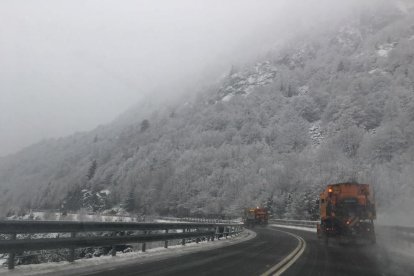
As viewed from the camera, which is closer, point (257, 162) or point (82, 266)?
point (82, 266)

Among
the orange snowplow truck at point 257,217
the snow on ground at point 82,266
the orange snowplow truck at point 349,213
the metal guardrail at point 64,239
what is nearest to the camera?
the metal guardrail at point 64,239

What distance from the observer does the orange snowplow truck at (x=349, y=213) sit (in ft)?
74.4

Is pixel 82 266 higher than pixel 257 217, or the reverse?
pixel 82 266

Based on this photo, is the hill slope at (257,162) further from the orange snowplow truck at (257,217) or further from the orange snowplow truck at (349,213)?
the orange snowplow truck at (349,213)

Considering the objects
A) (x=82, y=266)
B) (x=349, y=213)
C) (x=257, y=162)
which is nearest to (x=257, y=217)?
(x=349, y=213)

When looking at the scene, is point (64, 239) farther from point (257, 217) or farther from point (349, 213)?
point (257, 217)

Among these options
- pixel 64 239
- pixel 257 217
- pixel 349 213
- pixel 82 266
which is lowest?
pixel 257 217

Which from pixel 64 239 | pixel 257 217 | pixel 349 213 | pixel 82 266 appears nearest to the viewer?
pixel 64 239

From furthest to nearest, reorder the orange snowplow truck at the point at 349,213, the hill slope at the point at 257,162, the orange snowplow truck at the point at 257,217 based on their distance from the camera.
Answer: the hill slope at the point at 257,162, the orange snowplow truck at the point at 257,217, the orange snowplow truck at the point at 349,213

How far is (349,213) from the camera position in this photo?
23.5 m

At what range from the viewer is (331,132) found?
6250 inches

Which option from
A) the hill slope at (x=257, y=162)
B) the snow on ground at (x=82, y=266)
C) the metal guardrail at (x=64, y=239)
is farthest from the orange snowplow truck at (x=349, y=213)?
the hill slope at (x=257, y=162)

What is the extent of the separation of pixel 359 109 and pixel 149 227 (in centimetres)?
17277

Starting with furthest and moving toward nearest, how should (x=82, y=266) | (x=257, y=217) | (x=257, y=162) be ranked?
(x=257, y=162) < (x=257, y=217) < (x=82, y=266)
